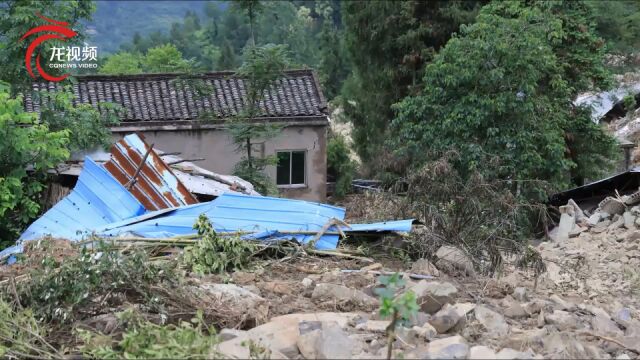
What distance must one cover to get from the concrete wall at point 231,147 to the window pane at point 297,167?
0.14 meters

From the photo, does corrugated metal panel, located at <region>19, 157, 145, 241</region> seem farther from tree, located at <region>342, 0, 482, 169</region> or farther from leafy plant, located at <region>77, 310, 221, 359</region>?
tree, located at <region>342, 0, 482, 169</region>

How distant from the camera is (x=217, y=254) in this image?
7871 mm

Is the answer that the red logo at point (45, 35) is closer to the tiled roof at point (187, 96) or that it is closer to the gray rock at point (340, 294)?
the tiled roof at point (187, 96)

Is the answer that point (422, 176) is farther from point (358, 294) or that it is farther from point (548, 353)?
point (548, 353)

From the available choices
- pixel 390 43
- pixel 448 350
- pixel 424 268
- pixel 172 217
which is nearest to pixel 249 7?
pixel 390 43

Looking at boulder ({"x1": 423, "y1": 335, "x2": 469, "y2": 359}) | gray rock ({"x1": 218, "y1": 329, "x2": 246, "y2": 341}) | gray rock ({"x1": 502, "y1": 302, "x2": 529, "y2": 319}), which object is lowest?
gray rock ({"x1": 502, "y1": 302, "x2": 529, "y2": 319})

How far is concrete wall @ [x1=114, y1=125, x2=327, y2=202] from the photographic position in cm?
1820

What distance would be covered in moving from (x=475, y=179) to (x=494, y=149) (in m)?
6.32

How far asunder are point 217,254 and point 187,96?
11.3 meters

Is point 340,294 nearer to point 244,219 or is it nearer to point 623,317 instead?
point 244,219

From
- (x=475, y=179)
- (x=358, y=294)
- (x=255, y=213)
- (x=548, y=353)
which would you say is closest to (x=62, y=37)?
(x=255, y=213)

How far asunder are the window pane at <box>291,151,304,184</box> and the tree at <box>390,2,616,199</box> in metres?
2.76

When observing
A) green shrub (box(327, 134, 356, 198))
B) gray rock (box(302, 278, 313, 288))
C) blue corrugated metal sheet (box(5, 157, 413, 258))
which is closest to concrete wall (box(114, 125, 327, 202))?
green shrub (box(327, 134, 356, 198))

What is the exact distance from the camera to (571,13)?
18.4m
